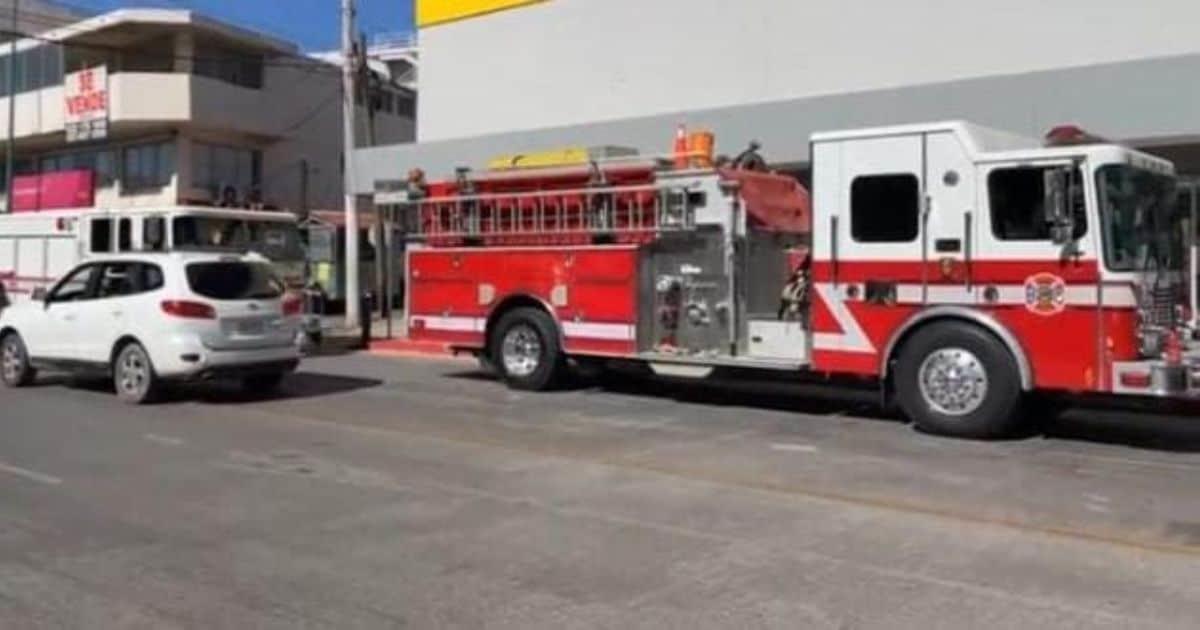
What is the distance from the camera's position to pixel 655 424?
1260cm

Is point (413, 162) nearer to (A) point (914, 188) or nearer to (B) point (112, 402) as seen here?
(B) point (112, 402)

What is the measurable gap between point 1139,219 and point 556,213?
21.1 feet

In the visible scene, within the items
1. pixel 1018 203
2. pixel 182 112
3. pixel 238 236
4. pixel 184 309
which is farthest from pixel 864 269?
pixel 182 112

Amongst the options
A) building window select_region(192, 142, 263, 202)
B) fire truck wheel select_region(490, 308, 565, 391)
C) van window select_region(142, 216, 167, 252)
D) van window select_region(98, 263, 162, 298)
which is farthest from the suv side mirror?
building window select_region(192, 142, 263, 202)

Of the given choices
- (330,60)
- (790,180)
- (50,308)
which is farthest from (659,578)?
(330,60)

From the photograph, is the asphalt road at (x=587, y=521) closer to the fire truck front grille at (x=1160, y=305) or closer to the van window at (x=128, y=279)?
the fire truck front grille at (x=1160, y=305)

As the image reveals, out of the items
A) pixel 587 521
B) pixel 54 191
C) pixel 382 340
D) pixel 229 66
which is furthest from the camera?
pixel 54 191

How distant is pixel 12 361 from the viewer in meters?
16.1

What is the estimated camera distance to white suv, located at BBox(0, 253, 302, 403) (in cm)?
1411

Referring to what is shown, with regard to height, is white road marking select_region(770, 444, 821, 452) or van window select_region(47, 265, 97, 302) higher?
van window select_region(47, 265, 97, 302)

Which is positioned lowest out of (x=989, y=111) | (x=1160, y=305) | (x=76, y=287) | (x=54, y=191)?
(x=1160, y=305)

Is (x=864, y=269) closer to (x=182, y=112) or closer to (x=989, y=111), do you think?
(x=989, y=111)

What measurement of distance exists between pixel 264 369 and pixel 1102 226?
29.1ft

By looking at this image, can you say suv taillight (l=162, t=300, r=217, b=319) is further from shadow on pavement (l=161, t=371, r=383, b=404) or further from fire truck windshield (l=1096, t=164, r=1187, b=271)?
fire truck windshield (l=1096, t=164, r=1187, b=271)
